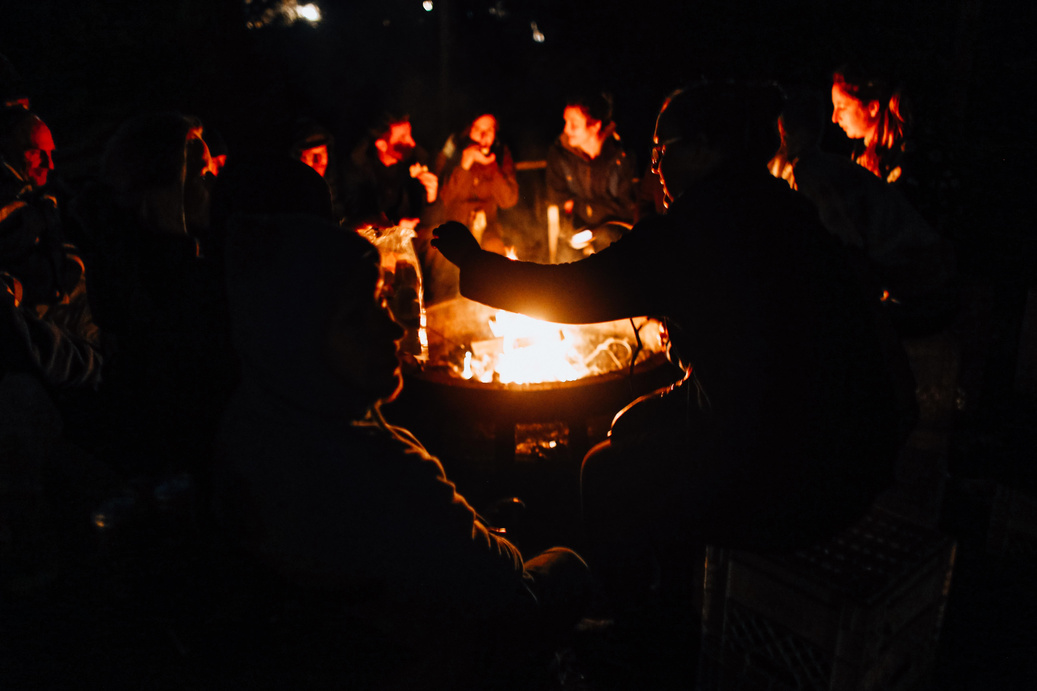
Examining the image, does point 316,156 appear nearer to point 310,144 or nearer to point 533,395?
point 310,144

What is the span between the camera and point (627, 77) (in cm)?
1135

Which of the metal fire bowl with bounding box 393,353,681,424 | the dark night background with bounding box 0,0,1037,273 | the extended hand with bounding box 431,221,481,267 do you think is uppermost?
the dark night background with bounding box 0,0,1037,273

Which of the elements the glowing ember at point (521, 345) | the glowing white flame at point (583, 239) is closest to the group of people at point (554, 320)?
the glowing ember at point (521, 345)

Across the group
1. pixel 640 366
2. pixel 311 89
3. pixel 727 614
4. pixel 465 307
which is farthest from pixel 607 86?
pixel 727 614

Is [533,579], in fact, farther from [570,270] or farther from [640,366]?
[640,366]

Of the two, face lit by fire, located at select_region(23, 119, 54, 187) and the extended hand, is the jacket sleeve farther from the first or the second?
the extended hand

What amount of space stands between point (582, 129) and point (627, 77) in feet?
14.9

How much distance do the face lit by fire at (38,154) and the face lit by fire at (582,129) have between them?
16.6ft

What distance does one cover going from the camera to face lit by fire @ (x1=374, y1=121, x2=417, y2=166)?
811 centimetres

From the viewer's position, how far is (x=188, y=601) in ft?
9.48

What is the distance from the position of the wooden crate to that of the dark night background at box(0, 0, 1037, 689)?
0.82 m

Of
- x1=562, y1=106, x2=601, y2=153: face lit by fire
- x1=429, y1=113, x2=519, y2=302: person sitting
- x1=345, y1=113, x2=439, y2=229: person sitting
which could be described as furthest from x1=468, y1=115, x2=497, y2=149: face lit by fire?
x1=562, y1=106, x2=601, y2=153: face lit by fire

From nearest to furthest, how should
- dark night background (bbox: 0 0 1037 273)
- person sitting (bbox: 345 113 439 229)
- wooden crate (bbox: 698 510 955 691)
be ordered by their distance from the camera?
wooden crate (bbox: 698 510 955 691)
dark night background (bbox: 0 0 1037 273)
person sitting (bbox: 345 113 439 229)

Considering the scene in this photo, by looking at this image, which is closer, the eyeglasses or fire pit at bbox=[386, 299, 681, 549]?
the eyeglasses
